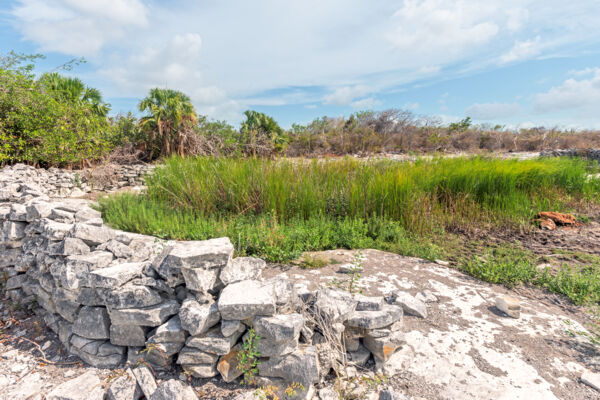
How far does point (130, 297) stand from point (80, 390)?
2.46ft

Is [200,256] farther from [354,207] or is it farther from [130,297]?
[354,207]

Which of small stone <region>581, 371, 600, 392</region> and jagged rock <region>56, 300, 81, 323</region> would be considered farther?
jagged rock <region>56, 300, 81, 323</region>

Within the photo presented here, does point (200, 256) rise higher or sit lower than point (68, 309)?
higher

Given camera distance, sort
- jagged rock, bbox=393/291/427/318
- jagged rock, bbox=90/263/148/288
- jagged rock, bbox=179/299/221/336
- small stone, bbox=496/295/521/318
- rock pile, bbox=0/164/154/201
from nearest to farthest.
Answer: jagged rock, bbox=179/299/221/336 → jagged rock, bbox=90/263/148/288 → jagged rock, bbox=393/291/427/318 → small stone, bbox=496/295/521/318 → rock pile, bbox=0/164/154/201

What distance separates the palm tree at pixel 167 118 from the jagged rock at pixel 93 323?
10328mm

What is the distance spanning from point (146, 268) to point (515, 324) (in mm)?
3442

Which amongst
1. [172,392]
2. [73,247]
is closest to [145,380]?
[172,392]

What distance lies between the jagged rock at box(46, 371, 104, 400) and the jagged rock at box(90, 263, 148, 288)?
73 centimetres

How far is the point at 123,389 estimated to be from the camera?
235cm

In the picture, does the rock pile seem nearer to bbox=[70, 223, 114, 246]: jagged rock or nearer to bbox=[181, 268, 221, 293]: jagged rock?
bbox=[70, 223, 114, 246]: jagged rock

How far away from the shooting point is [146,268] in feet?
8.83

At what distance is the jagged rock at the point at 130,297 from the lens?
8.20 ft

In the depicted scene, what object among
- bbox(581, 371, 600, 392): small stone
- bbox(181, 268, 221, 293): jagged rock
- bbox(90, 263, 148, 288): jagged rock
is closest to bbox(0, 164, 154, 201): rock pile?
bbox(90, 263, 148, 288): jagged rock

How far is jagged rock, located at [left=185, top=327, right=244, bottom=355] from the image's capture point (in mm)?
2318
